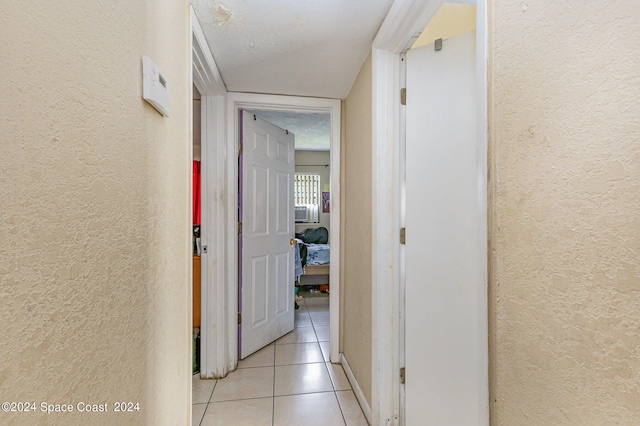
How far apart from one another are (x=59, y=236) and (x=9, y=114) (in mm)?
209

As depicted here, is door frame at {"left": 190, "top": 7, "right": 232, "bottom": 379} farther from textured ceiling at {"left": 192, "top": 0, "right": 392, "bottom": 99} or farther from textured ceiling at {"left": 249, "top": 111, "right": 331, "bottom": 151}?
textured ceiling at {"left": 249, "top": 111, "right": 331, "bottom": 151}

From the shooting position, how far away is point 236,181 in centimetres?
228

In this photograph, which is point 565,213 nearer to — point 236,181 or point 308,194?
point 236,181

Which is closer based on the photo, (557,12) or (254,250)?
(557,12)

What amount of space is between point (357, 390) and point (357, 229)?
1081 mm

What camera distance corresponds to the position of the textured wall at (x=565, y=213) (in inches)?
18.1

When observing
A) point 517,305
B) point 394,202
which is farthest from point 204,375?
point 517,305

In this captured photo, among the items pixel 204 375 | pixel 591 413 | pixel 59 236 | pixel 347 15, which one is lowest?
pixel 204 375

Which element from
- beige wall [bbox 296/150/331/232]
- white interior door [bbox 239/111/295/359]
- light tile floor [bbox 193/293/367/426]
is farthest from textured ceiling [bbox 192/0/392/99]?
beige wall [bbox 296/150/331/232]

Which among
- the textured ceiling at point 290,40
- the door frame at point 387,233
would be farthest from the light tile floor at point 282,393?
the textured ceiling at point 290,40

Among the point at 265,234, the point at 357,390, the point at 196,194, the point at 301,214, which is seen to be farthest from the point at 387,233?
the point at 301,214

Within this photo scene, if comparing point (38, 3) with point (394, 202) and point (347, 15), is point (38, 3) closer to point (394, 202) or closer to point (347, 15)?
point (347, 15)

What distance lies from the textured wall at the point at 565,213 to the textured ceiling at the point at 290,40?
870 millimetres

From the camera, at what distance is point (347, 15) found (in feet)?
4.45
